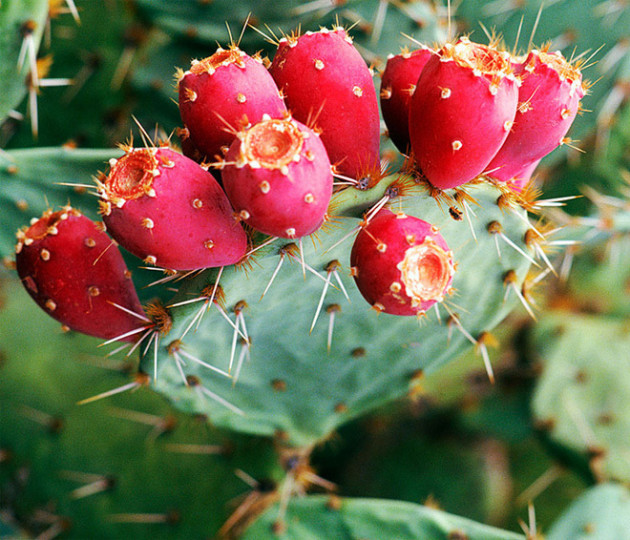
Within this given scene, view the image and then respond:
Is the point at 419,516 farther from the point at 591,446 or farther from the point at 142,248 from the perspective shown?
the point at 142,248

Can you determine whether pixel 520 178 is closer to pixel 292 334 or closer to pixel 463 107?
pixel 463 107

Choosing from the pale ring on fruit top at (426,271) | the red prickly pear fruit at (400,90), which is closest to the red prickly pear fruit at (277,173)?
the pale ring on fruit top at (426,271)

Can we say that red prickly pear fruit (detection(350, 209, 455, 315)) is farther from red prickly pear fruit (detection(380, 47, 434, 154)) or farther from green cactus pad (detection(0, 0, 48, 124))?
green cactus pad (detection(0, 0, 48, 124))

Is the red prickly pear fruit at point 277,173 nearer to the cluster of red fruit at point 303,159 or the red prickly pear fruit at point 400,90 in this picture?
the cluster of red fruit at point 303,159

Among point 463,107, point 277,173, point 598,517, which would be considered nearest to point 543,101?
point 463,107

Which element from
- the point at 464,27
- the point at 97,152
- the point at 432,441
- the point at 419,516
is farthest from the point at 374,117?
the point at 432,441
